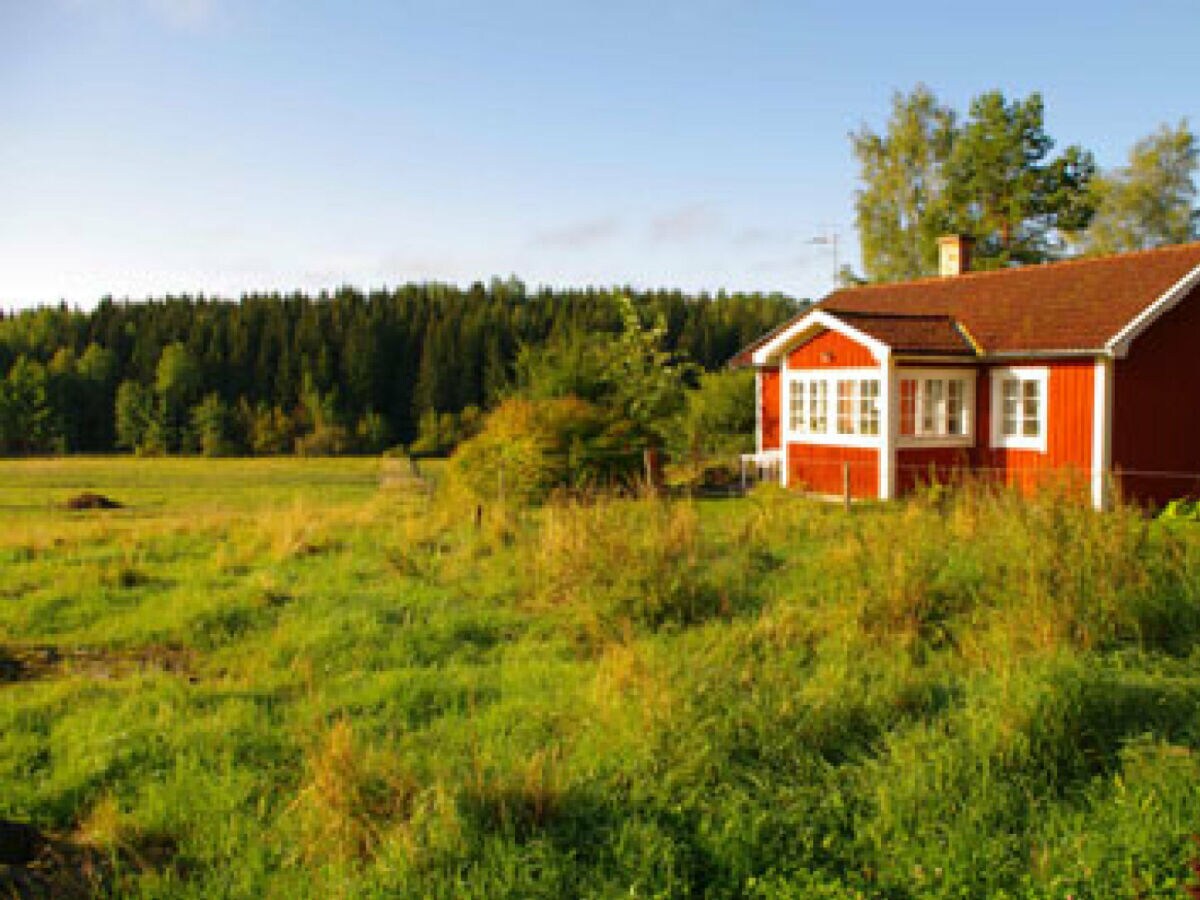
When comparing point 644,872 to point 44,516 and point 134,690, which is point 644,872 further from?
point 44,516

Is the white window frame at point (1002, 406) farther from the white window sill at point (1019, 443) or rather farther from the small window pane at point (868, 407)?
the small window pane at point (868, 407)

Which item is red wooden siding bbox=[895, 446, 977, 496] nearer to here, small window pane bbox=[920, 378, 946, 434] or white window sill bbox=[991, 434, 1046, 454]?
small window pane bbox=[920, 378, 946, 434]

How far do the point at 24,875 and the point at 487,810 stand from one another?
1.84 metres

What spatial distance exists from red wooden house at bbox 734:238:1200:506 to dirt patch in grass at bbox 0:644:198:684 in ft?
37.1

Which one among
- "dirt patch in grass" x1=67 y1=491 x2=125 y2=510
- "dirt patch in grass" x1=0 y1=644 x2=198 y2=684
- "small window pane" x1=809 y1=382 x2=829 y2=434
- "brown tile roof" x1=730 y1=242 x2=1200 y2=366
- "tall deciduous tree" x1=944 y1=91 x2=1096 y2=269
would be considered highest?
"tall deciduous tree" x1=944 y1=91 x2=1096 y2=269

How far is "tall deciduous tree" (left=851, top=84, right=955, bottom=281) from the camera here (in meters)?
38.2

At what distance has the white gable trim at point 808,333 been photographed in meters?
17.9

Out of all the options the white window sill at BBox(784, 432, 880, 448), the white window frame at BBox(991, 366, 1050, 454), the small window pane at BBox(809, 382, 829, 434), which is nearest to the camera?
the white window frame at BBox(991, 366, 1050, 454)

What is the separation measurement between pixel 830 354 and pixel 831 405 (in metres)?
1.02

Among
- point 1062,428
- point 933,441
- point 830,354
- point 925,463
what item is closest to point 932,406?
point 933,441

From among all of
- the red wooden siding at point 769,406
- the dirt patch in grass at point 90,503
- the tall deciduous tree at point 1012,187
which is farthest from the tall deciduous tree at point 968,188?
the dirt patch in grass at point 90,503

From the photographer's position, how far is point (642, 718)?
16.9 feet

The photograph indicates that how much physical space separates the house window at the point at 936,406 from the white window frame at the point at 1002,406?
49 cm

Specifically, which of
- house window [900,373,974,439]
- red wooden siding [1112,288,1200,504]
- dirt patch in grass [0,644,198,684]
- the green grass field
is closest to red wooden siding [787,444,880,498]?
house window [900,373,974,439]
